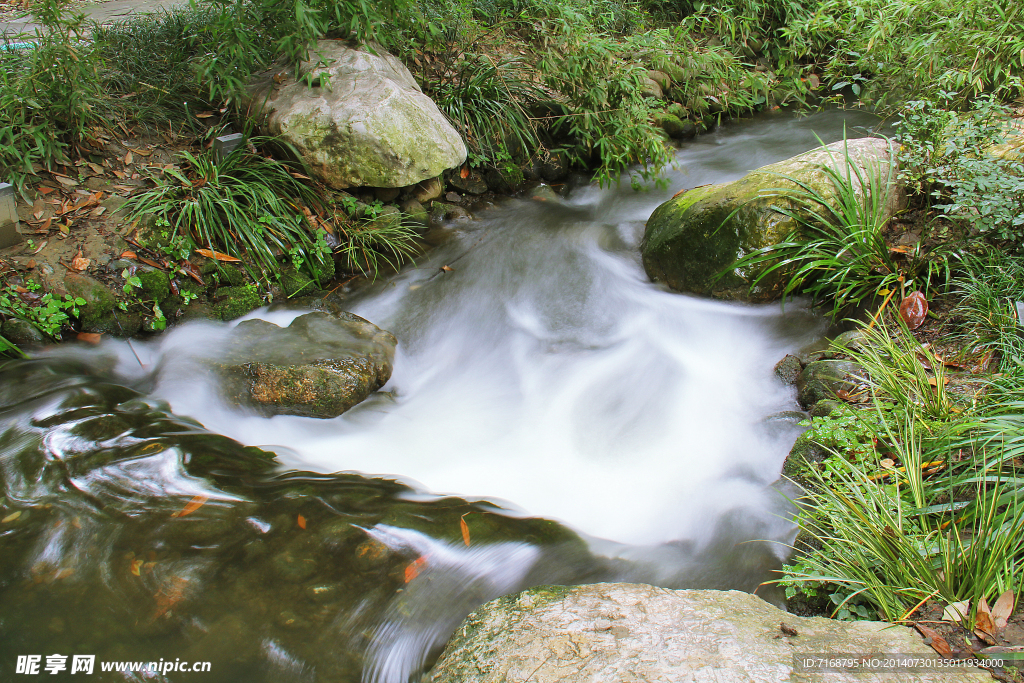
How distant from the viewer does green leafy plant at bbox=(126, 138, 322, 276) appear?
13.4 feet

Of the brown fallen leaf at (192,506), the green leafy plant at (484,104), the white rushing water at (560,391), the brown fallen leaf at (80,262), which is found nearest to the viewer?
the brown fallen leaf at (192,506)

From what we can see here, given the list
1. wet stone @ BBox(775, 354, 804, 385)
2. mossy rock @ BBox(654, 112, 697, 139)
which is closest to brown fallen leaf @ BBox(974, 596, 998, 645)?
wet stone @ BBox(775, 354, 804, 385)

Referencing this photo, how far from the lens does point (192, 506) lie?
2.44 metres

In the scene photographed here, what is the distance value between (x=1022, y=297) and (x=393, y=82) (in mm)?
4387

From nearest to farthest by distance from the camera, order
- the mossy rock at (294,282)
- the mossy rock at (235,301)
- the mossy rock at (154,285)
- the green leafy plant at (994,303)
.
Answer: the green leafy plant at (994,303) → the mossy rock at (154,285) → the mossy rock at (235,301) → the mossy rock at (294,282)

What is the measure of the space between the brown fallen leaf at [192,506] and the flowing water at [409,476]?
1 centimetres

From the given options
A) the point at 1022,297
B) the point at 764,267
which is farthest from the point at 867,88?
the point at 1022,297

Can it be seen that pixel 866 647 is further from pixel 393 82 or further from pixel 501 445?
pixel 393 82

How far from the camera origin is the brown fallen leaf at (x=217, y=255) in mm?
4055

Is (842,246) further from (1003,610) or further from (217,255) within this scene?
(217,255)

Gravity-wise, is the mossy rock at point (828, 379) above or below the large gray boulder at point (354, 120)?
below

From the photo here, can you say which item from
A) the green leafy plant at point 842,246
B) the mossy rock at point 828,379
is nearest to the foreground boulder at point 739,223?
the green leafy plant at point 842,246

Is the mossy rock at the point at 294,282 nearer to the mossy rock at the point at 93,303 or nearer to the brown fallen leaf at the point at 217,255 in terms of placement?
the brown fallen leaf at the point at 217,255

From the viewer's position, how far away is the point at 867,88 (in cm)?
587
